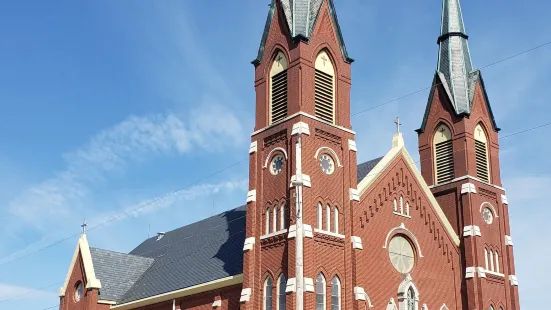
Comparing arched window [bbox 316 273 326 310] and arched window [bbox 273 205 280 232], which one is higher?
arched window [bbox 273 205 280 232]

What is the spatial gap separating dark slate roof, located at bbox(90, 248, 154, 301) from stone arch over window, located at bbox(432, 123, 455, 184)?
19285mm

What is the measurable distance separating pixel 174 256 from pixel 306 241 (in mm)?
17660

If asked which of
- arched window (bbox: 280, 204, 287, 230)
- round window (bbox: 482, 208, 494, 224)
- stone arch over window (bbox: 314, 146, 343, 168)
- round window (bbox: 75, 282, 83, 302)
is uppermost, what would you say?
stone arch over window (bbox: 314, 146, 343, 168)

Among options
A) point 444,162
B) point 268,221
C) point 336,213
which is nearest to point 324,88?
point 336,213

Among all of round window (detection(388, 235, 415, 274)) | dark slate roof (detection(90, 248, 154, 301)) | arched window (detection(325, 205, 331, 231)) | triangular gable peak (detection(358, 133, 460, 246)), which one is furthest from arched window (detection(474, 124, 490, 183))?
dark slate roof (detection(90, 248, 154, 301))

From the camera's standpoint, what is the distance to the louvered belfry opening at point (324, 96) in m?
33.8

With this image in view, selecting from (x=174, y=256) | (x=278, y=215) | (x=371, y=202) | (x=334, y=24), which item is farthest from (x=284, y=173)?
(x=174, y=256)

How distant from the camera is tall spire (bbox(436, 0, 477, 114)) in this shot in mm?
41438

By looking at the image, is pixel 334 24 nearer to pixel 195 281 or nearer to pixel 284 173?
pixel 284 173

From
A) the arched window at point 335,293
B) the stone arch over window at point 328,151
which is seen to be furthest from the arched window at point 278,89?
the arched window at point 335,293

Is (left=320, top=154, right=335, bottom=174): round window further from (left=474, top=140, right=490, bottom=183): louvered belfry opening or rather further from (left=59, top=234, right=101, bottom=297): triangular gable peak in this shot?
(left=59, top=234, right=101, bottom=297): triangular gable peak

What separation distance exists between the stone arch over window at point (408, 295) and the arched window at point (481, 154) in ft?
27.5

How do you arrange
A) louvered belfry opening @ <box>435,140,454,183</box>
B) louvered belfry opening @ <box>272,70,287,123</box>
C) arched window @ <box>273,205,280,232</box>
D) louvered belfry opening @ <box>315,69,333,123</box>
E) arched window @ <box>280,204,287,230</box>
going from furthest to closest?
louvered belfry opening @ <box>435,140,454,183</box>
louvered belfry opening @ <box>272,70,287,123</box>
louvered belfry opening @ <box>315,69,333,123</box>
arched window @ <box>273,205,280,232</box>
arched window @ <box>280,204,287,230</box>

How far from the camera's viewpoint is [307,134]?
105 feet
